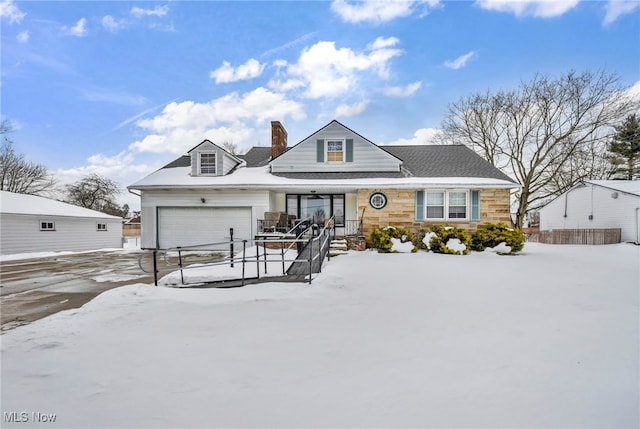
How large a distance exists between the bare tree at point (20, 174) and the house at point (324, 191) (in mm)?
23639

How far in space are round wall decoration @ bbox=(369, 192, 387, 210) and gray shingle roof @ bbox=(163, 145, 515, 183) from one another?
115 centimetres

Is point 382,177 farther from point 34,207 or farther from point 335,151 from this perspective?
point 34,207

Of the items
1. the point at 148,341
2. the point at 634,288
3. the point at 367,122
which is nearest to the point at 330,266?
the point at 148,341

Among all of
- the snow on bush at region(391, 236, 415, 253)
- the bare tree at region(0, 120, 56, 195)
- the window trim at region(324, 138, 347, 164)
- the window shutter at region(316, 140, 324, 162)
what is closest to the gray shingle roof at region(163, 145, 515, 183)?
the window trim at region(324, 138, 347, 164)

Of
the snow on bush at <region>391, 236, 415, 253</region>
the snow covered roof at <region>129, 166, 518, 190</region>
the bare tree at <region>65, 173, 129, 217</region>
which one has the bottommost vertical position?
the snow on bush at <region>391, 236, 415, 253</region>

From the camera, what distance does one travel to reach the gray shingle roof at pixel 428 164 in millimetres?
13875

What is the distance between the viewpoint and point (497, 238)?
11391 millimetres

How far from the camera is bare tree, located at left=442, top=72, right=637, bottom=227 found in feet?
64.6

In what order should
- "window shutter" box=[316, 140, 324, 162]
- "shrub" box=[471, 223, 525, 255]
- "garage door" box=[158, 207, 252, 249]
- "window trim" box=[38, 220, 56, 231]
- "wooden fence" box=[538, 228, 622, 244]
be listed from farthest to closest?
"wooden fence" box=[538, 228, 622, 244]
"window trim" box=[38, 220, 56, 231]
"window shutter" box=[316, 140, 324, 162]
"garage door" box=[158, 207, 252, 249]
"shrub" box=[471, 223, 525, 255]

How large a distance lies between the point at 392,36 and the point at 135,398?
1431 cm

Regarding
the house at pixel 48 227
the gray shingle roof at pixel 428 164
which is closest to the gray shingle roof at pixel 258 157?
the gray shingle roof at pixel 428 164

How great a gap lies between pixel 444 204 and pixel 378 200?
120 inches

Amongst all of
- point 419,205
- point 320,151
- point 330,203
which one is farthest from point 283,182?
point 419,205

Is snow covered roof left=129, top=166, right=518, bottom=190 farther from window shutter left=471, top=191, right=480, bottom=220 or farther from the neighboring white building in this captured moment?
the neighboring white building
